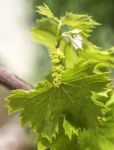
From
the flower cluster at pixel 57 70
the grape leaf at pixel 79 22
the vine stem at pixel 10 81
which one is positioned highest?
the grape leaf at pixel 79 22

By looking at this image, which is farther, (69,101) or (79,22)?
(79,22)

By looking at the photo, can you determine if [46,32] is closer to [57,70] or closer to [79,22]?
[79,22]

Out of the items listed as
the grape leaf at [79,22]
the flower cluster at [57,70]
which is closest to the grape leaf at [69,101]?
the flower cluster at [57,70]

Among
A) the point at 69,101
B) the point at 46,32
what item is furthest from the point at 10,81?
the point at 69,101

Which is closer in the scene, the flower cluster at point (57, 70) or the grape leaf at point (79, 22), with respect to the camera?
the flower cluster at point (57, 70)

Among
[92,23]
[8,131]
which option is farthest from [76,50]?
[8,131]

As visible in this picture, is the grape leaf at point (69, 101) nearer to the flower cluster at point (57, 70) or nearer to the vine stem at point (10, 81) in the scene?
the flower cluster at point (57, 70)

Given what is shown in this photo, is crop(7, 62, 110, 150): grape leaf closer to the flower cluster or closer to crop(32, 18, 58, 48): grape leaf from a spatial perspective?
the flower cluster

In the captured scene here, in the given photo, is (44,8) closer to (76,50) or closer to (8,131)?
(76,50)
